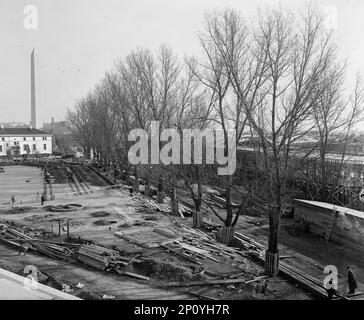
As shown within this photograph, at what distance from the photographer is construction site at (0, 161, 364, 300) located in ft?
34.8

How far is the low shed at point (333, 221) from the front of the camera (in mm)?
16266

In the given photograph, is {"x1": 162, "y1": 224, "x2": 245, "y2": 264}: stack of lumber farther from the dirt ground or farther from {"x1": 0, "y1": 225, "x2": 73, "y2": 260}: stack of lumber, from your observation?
{"x1": 0, "y1": 225, "x2": 73, "y2": 260}: stack of lumber

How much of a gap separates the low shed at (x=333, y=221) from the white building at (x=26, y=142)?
2753 inches

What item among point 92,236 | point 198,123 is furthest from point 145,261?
point 198,123

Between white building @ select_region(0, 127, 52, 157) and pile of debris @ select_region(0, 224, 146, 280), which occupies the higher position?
white building @ select_region(0, 127, 52, 157)

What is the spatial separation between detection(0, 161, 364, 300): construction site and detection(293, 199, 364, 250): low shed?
1.47 ft

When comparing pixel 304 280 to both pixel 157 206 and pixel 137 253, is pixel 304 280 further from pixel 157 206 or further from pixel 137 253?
pixel 157 206

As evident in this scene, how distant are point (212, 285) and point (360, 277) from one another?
5.58 m

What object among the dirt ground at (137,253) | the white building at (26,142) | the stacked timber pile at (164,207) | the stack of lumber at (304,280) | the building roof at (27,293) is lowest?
the stack of lumber at (304,280)

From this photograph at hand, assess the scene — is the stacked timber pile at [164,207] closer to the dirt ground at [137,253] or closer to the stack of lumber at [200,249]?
the dirt ground at [137,253]

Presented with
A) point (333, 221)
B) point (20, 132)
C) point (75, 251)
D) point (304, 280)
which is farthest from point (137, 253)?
point (20, 132)

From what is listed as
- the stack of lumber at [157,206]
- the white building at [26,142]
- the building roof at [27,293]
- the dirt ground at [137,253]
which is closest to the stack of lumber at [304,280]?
the dirt ground at [137,253]

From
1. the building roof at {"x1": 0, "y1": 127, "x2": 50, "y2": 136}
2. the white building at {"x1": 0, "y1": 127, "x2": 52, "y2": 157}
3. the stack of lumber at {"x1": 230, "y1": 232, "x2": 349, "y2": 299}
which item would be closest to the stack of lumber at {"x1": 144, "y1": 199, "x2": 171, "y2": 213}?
the stack of lumber at {"x1": 230, "y1": 232, "x2": 349, "y2": 299}

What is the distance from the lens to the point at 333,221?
57.7 feet
